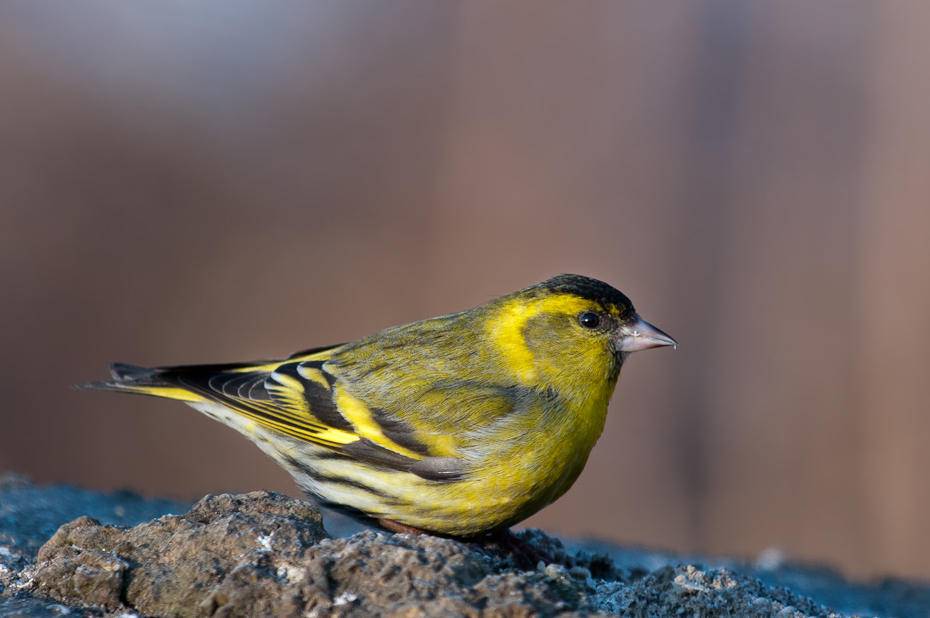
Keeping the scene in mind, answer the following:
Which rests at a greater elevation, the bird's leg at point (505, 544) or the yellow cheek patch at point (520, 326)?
the yellow cheek patch at point (520, 326)

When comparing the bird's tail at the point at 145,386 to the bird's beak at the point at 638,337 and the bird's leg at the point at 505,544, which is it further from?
the bird's beak at the point at 638,337

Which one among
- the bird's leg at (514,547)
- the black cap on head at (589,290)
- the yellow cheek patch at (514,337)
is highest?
the black cap on head at (589,290)

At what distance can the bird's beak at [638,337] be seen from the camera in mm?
3609

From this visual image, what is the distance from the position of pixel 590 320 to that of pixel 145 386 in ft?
6.61

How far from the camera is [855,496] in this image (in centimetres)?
747

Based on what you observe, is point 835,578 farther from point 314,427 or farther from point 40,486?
point 40,486

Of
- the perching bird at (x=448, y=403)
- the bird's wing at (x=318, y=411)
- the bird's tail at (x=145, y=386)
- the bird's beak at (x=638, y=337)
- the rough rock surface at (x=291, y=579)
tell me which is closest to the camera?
Answer: the rough rock surface at (x=291, y=579)

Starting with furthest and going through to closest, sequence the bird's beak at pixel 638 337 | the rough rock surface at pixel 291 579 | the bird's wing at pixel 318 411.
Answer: the bird's beak at pixel 638 337
the bird's wing at pixel 318 411
the rough rock surface at pixel 291 579

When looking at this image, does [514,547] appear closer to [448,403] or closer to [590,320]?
[448,403]

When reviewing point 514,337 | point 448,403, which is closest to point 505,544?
point 448,403

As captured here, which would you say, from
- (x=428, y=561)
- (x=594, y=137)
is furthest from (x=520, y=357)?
(x=594, y=137)

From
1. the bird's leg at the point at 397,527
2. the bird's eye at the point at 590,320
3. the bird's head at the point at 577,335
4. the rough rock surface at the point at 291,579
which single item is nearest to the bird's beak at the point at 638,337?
the bird's head at the point at 577,335

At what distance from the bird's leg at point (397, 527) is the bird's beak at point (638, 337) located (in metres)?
1.13

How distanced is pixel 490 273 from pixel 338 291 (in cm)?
157
